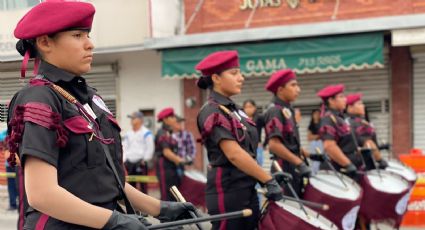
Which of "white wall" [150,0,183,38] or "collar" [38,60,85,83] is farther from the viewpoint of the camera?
"white wall" [150,0,183,38]

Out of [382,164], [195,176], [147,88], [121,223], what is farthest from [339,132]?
[147,88]

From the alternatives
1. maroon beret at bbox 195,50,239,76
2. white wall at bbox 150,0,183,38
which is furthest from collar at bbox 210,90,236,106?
white wall at bbox 150,0,183,38

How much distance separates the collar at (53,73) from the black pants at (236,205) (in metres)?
2.11

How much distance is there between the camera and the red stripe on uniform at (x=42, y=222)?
204 cm

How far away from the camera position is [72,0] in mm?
2096

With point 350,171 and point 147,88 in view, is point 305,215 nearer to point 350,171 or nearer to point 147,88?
A: point 350,171

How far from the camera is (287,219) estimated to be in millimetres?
3699

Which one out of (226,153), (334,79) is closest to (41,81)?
(226,153)

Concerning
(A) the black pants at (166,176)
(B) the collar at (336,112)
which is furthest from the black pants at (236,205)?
(A) the black pants at (166,176)

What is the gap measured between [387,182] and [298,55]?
451 centimetres

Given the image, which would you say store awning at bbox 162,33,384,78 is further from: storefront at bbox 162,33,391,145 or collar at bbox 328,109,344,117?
collar at bbox 328,109,344,117

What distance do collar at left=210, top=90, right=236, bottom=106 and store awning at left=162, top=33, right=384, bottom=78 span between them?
6.02 m

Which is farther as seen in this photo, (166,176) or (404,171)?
(166,176)

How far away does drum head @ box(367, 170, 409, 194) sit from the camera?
5.73 m
